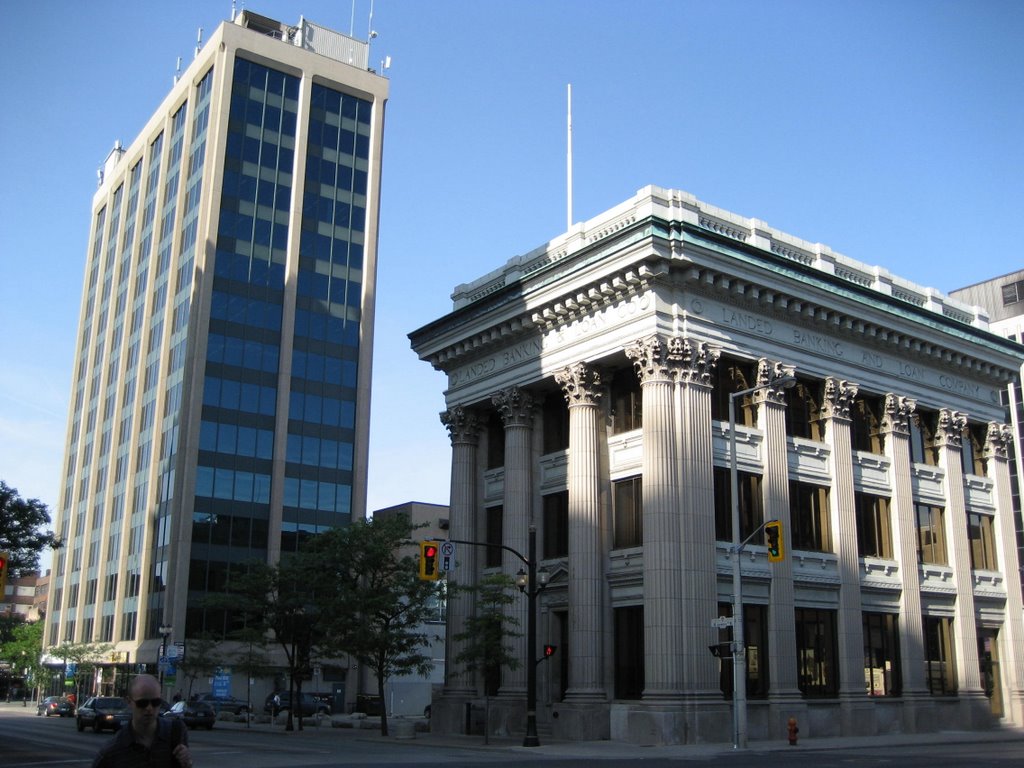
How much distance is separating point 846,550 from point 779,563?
411 centimetres

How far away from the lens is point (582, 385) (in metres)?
40.7

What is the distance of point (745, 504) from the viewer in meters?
39.4

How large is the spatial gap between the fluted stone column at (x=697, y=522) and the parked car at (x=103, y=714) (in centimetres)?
2512

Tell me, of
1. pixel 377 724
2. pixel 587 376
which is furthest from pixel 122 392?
pixel 587 376

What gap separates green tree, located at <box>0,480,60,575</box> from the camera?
126 feet

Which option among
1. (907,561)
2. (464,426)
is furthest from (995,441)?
(464,426)

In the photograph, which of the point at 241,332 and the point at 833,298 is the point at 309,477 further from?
the point at 833,298

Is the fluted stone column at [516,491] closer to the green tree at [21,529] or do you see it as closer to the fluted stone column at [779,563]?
the fluted stone column at [779,563]

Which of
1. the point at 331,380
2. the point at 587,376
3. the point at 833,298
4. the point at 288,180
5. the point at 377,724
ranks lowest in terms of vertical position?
the point at 377,724

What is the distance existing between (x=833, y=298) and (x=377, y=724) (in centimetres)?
3188

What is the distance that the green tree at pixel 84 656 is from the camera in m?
86.6

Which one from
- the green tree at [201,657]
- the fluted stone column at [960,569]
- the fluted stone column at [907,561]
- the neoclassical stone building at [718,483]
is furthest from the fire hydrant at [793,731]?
the green tree at [201,657]

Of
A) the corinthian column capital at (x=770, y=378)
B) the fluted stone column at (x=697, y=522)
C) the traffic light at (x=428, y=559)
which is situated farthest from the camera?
the corinthian column capital at (x=770, y=378)

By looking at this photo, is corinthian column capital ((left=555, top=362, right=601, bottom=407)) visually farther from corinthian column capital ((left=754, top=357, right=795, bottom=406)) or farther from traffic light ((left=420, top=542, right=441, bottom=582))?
traffic light ((left=420, top=542, right=441, bottom=582))
